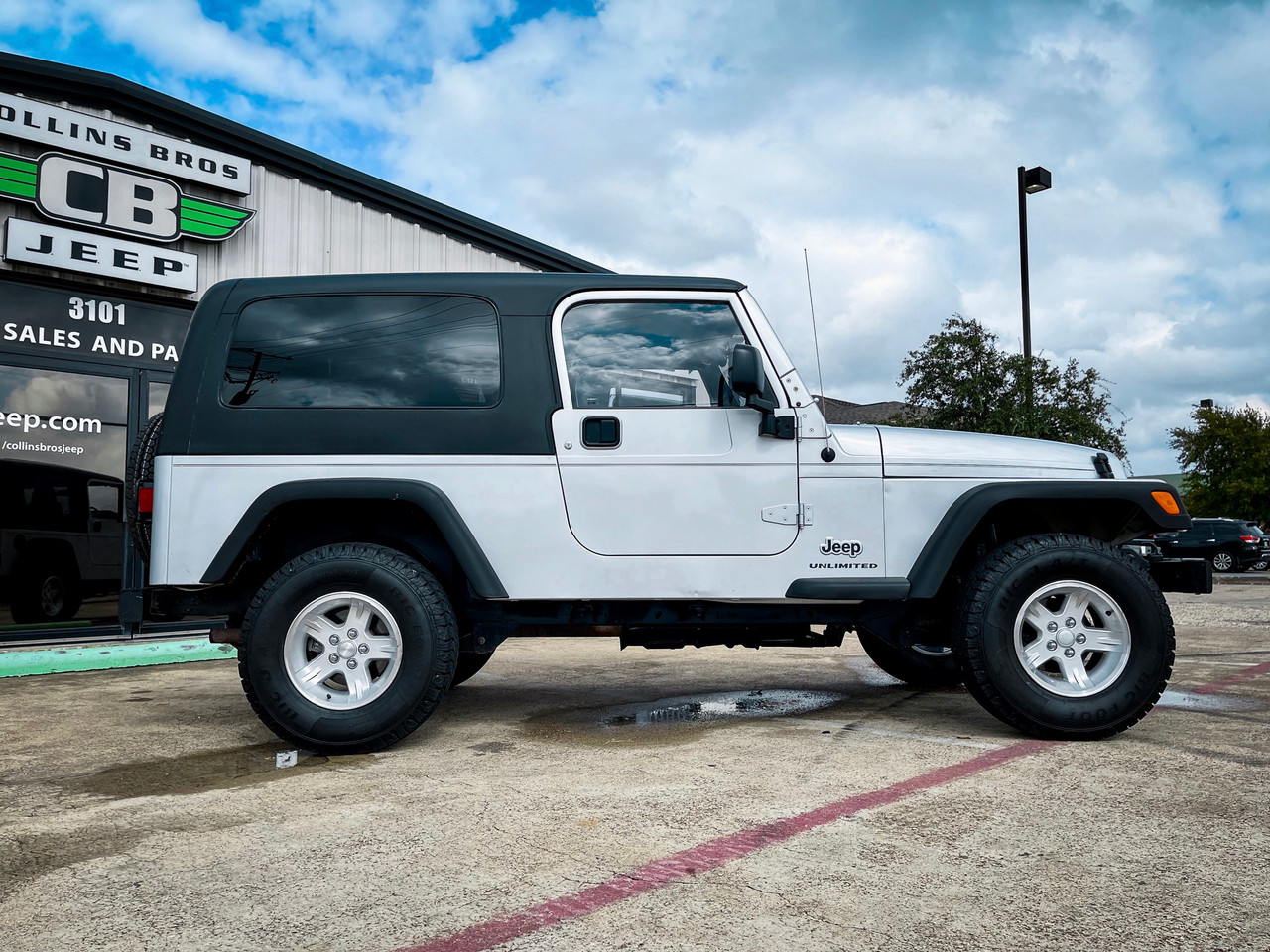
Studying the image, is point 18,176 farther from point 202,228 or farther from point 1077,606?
point 1077,606

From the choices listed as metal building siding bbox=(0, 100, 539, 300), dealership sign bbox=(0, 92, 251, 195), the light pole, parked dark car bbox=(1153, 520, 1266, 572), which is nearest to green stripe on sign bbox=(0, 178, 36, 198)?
metal building siding bbox=(0, 100, 539, 300)

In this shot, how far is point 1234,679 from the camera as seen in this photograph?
625 cm

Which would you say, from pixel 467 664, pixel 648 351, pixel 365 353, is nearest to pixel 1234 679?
pixel 648 351

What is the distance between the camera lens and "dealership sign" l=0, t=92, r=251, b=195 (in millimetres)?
7797

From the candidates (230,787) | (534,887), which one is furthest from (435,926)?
(230,787)

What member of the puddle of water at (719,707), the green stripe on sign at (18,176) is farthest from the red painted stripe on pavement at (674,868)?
the green stripe on sign at (18,176)

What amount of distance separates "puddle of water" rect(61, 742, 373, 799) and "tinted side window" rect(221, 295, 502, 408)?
1589 mm

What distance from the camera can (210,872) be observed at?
8.61 ft

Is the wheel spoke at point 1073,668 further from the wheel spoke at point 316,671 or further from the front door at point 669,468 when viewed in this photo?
the wheel spoke at point 316,671

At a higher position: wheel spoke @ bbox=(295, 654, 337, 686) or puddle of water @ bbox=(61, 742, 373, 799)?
wheel spoke @ bbox=(295, 654, 337, 686)

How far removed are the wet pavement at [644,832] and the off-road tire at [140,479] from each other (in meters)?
0.97

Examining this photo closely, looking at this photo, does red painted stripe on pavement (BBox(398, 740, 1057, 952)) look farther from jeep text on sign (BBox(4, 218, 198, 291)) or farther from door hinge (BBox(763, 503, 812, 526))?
jeep text on sign (BBox(4, 218, 198, 291))

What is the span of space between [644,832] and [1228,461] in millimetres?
48080

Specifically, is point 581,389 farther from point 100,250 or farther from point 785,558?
point 100,250
